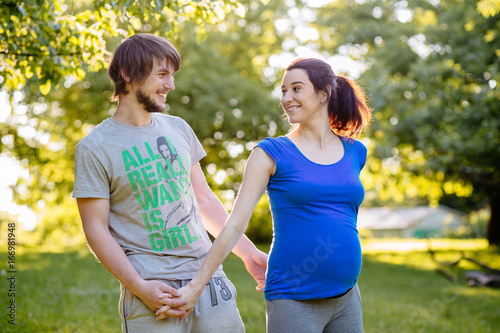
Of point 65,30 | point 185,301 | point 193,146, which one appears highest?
point 65,30

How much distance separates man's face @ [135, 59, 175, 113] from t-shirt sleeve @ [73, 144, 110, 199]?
0.38 metres

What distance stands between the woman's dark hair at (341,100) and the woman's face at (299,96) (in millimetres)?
46

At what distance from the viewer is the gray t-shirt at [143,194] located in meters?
2.50

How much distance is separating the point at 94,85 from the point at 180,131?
13.5m

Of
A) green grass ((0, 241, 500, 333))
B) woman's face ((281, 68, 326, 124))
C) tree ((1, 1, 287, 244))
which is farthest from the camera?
tree ((1, 1, 287, 244))

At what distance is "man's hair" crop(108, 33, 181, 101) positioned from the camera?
8.55 feet

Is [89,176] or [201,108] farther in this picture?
[201,108]

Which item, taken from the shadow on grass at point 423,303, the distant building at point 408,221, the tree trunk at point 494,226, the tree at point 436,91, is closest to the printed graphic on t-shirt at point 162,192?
the shadow on grass at point 423,303

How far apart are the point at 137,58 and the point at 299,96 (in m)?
0.85

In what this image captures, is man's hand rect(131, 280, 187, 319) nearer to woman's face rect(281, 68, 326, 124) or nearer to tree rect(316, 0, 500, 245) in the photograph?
woman's face rect(281, 68, 326, 124)

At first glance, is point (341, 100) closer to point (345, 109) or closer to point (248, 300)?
point (345, 109)

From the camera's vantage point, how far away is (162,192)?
260cm

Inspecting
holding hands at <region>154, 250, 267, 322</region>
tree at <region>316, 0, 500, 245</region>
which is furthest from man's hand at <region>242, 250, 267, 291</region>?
tree at <region>316, 0, 500, 245</region>

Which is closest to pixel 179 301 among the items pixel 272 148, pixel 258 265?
pixel 258 265
